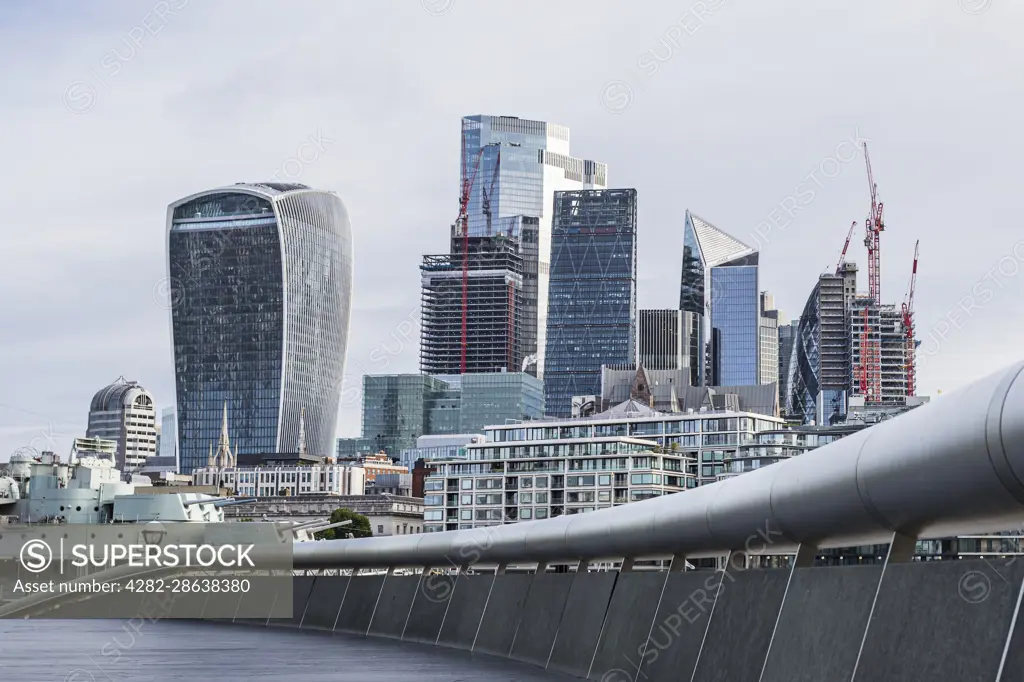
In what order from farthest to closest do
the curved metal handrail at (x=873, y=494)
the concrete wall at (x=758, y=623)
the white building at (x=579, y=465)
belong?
1. the white building at (x=579, y=465)
2. the concrete wall at (x=758, y=623)
3. the curved metal handrail at (x=873, y=494)

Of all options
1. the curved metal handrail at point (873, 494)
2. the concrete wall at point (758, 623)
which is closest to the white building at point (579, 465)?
the concrete wall at point (758, 623)

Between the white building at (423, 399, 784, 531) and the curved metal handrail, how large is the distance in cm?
13277

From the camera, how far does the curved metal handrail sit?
11008mm

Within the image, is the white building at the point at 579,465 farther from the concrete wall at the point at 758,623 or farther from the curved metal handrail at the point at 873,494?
the curved metal handrail at the point at 873,494

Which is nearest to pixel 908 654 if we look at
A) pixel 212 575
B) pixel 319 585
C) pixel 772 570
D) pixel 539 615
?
pixel 772 570

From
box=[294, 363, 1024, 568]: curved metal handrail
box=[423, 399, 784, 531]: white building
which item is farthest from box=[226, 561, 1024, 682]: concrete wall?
box=[423, 399, 784, 531]: white building

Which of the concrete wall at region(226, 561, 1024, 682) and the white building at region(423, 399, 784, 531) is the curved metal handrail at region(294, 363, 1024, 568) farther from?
the white building at region(423, 399, 784, 531)

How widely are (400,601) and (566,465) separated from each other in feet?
414

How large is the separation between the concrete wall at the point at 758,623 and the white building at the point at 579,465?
126m

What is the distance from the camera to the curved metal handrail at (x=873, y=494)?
11.0 m

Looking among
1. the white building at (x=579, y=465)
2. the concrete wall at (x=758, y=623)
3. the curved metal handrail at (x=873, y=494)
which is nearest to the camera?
the curved metal handrail at (x=873, y=494)

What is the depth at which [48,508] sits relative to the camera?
80.2 meters

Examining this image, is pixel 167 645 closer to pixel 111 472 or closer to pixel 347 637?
pixel 347 637

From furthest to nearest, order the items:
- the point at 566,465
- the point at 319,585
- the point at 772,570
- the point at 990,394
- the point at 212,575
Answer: the point at 566,465
the point at 212,575
the point at 319,585
the point at 772,570
the point at 990,394
